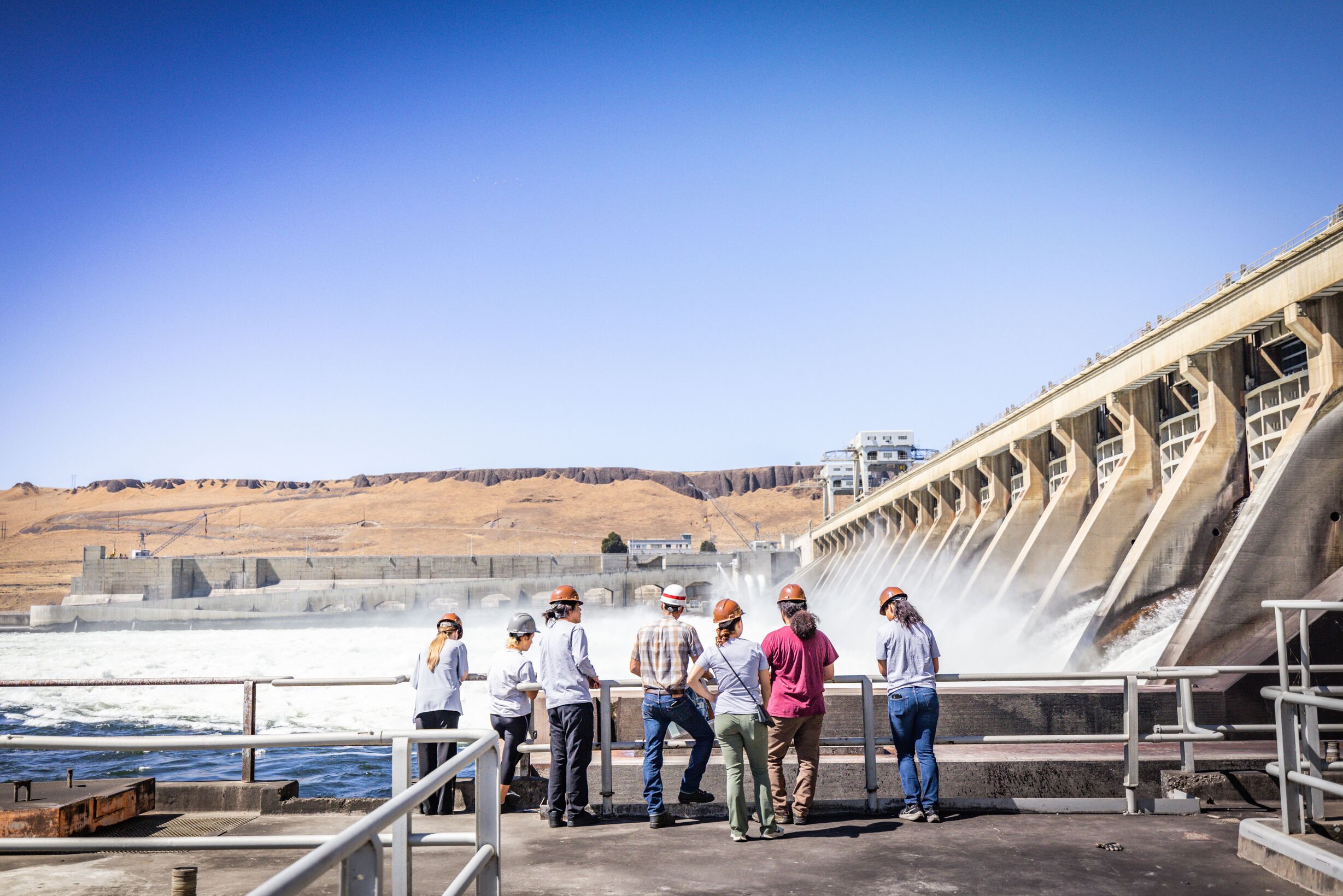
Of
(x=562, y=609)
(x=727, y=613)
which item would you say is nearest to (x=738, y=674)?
(x=727, y=613)

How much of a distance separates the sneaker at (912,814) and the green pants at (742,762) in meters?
1.10

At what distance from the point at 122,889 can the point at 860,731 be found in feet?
21.4

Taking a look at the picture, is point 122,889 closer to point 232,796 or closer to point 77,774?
point 232,796

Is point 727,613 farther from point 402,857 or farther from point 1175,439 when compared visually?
point 1175,439

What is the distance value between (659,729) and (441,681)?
89.3 inches

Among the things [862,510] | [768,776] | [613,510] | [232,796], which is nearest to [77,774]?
[232,796]

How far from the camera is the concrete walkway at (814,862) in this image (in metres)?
6.00

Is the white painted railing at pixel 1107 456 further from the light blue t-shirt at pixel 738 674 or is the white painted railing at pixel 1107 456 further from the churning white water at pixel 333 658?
the light blue t-shirt at pixel 738 674

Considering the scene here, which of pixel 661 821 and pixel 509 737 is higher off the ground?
pixel 509 737

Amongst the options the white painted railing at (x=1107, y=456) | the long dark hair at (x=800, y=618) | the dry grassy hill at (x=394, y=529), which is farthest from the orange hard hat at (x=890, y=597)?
the dry grassy hill at (x=394, y=529)

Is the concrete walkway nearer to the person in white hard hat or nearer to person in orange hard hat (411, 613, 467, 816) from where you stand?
the person in white hard hat

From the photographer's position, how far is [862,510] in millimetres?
55781

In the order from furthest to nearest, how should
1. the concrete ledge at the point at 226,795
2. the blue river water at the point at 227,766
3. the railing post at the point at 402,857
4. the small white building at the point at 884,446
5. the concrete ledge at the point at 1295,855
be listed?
the small white building at the point at 884,446 < the blue river water at the point at 227,766 < the concrete ledge at the point at 226,795 < the concrete ledge at the point at 1295,855 < the railing post at the point at 402,857

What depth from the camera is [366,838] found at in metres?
2.91
